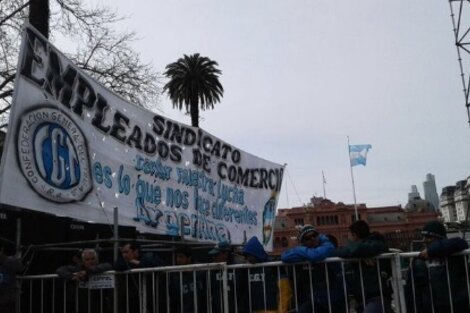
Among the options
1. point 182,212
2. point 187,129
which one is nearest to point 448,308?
point 182,212

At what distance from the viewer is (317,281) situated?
5434 mm

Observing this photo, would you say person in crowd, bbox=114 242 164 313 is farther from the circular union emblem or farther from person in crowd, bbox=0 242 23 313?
the circular union emblem

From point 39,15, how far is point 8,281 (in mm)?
7593

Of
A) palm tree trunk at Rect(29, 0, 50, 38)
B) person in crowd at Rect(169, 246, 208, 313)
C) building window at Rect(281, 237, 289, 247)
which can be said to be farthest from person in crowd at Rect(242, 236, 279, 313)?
building window at Rect(281, 237, 289, 247)

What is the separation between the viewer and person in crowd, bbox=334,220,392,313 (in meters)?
5.05

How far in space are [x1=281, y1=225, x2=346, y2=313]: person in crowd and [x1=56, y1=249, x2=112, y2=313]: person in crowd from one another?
99.5 inches

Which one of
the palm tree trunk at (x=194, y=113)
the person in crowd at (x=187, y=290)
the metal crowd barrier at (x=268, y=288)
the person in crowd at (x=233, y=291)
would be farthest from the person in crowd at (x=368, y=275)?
the palm tree trunk at (x=194, y=113)

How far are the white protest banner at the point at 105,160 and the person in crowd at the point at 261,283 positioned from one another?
2.87m

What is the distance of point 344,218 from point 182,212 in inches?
3002

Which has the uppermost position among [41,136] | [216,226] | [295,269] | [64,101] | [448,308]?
[64,101]

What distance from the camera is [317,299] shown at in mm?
5352

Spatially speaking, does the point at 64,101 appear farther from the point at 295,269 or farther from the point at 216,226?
the point at 216,226

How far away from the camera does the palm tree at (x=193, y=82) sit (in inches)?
1351

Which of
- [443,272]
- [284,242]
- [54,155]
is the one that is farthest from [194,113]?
[284,242]
